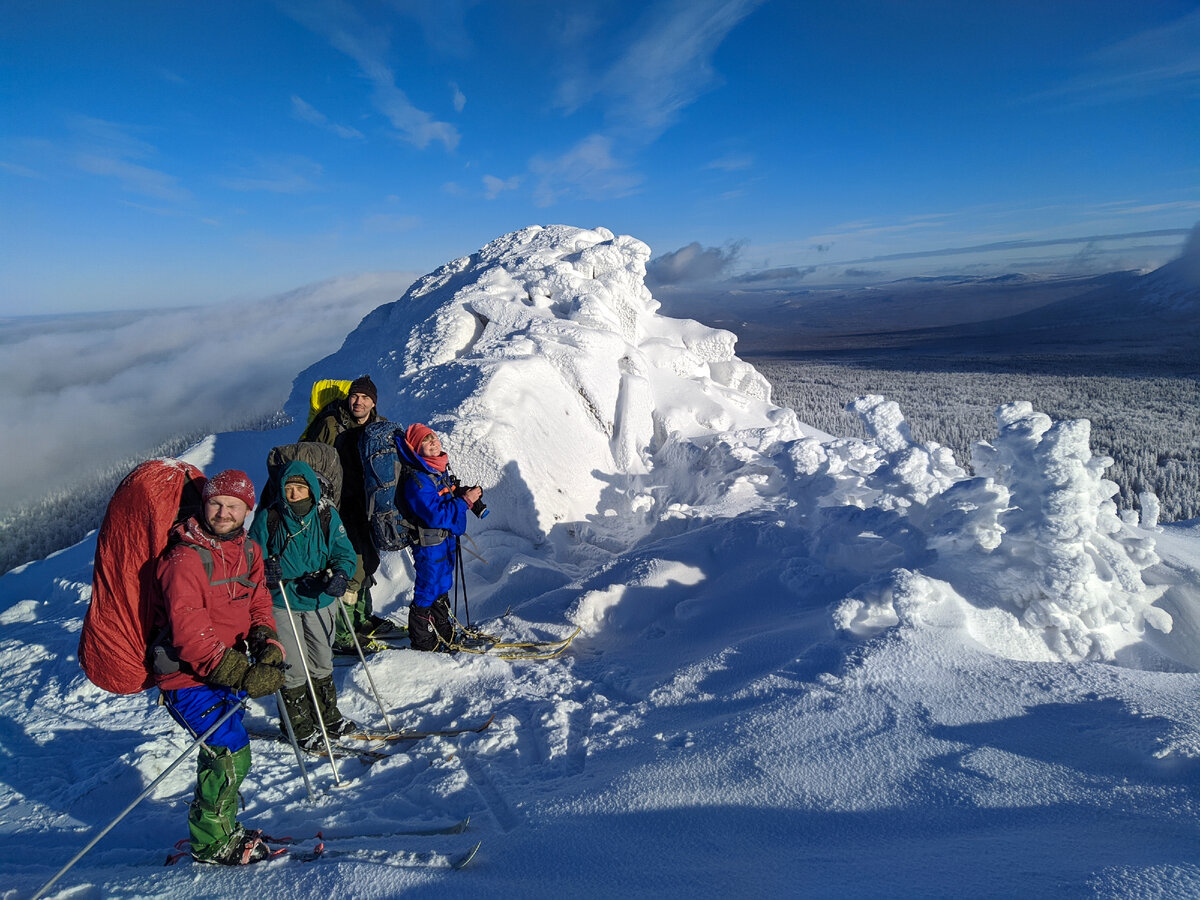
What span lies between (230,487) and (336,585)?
1.20m

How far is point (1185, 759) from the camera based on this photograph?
234 centimetres

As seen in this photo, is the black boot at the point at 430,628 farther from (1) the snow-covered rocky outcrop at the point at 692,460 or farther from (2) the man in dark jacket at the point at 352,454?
(1) the snow-covered rocky outcrop at the point at 692,460

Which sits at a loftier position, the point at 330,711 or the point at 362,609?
the point at 362,609

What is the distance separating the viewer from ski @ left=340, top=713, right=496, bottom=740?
3799 mm

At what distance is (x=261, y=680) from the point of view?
8.82 feet

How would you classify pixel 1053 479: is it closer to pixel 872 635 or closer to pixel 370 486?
pixel 872 635

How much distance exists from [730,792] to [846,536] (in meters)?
2.83

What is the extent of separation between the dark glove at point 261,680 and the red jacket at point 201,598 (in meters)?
0.16

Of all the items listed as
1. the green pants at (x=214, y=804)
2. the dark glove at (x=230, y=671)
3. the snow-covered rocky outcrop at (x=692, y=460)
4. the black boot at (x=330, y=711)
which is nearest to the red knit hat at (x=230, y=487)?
the dark glove at (x=230, y=671)

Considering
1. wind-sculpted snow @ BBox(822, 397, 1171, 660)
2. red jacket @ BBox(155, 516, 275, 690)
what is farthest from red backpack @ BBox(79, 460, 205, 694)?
wind-sculpted snow @ BBox(822, 397, 1171, 660)

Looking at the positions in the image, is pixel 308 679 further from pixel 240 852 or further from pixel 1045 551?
pixel 1045 551

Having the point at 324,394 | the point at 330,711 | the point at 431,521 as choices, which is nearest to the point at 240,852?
the point at 330,711

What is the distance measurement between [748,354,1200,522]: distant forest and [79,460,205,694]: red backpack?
19.3 feet

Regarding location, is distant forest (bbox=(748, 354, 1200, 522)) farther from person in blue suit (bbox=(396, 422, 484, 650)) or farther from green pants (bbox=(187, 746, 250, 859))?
green pants (bbox=(187, 746, 250, 859))
